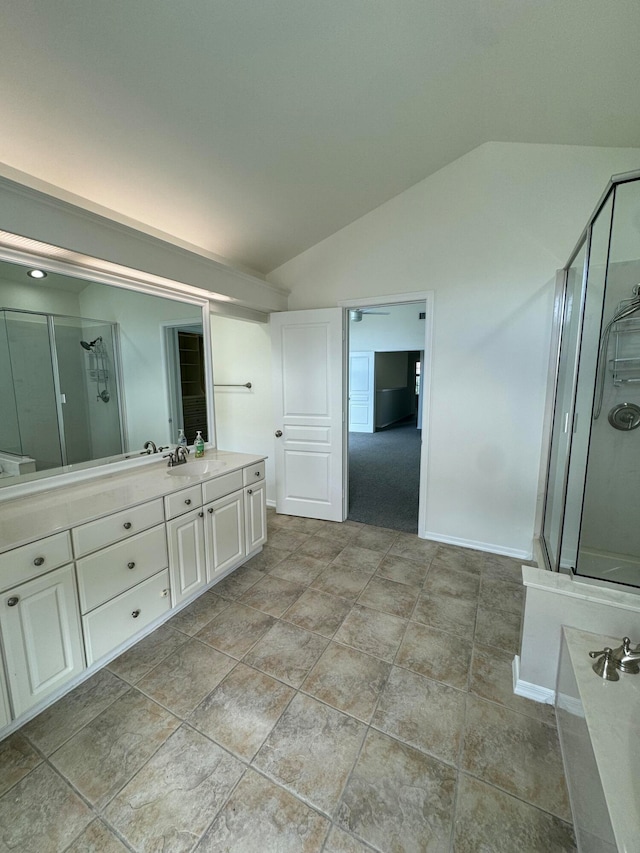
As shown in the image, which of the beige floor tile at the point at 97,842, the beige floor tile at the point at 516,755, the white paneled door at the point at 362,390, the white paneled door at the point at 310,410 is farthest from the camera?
the white paneled door at the point at 362,390

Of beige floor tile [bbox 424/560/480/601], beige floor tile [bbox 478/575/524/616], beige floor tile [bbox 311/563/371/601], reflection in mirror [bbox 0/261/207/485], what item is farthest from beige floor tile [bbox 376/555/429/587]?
reflection in mirror [bbox 0/261/207/485]

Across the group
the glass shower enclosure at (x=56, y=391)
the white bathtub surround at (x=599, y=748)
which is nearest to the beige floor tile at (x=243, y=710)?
the white bathtub surround at (x=599, y=748)

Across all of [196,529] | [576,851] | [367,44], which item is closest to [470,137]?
[367,44]

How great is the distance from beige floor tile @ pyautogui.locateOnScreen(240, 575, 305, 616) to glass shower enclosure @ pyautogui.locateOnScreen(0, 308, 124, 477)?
1314 mm

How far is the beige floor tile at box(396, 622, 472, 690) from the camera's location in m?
1.71

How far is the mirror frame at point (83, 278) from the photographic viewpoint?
1726mm

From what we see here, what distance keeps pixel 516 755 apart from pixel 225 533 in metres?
1.86

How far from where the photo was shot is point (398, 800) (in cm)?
120

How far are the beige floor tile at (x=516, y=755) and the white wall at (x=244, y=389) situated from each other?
2.76 metres

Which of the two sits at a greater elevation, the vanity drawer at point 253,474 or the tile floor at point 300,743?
the vanity drawer at point 253,474

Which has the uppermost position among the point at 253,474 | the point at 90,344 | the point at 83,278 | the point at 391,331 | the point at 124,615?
the point at 391,331

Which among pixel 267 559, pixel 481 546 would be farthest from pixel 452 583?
pixel 267 559

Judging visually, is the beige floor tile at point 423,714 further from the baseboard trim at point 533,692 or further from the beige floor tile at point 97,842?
the beige floor tile at point 97,842

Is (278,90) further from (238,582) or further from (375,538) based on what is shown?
(375,538)
